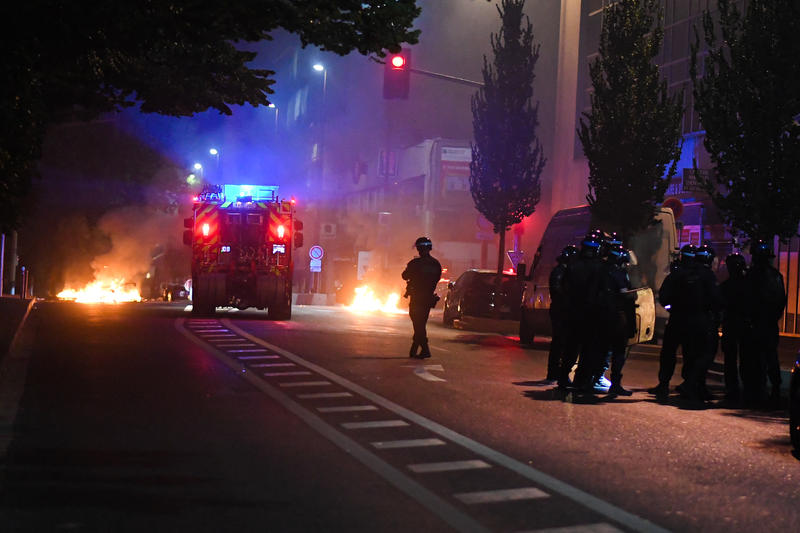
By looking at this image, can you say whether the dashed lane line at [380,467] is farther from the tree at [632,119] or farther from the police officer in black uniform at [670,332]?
the tree at [632,119]

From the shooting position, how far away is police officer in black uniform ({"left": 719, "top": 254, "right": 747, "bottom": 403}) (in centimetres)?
1213

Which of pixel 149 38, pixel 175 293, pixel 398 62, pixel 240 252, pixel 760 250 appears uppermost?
pixel 398 62

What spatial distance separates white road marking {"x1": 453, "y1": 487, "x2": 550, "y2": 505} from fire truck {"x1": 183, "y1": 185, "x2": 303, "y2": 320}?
745 inches

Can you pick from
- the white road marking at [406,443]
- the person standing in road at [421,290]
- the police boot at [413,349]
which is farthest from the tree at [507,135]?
the white road marking at [406,443]

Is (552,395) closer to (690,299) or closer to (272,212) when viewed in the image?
(690,299)

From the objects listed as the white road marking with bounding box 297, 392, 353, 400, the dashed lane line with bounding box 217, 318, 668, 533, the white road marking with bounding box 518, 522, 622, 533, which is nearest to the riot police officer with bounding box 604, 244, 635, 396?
the dashed lane line with bounding box 217, 318, 668, 533

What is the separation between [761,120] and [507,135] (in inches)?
770

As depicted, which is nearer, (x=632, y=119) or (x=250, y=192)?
(x=250, y=192)

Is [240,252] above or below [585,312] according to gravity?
above

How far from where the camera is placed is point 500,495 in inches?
253

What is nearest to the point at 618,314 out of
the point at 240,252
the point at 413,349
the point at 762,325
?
the point at 762,325

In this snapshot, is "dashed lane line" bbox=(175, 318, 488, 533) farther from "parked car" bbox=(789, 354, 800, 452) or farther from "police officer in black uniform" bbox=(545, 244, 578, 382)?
"police officer in black uniform" bbox=(545, 244, 578, 382)

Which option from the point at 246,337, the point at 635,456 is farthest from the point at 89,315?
the point at 635,456

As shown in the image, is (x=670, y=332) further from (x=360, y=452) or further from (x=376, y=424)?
(x=360, y=452)
